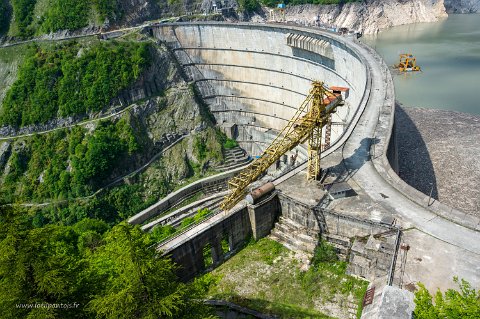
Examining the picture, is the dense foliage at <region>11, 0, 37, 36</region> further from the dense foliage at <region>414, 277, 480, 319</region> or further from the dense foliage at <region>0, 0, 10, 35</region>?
the dense foliage at <region>414, 277, 480, 319</region>

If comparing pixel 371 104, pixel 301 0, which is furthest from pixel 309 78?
pixel 301 0

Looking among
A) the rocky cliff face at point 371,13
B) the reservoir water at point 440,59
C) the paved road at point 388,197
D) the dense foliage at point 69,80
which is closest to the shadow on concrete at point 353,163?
the paved road at point 388,197

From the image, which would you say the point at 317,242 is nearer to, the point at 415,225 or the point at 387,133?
the point at 415,225

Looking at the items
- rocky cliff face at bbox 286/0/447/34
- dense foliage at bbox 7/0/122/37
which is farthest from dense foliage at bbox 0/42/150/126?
rocky cliff face at bbox 286/0/447/34

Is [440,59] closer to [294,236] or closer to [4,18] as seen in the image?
[294,236]

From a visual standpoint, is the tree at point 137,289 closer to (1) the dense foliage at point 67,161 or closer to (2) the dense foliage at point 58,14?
(1) the dense foliage at point 67,161
